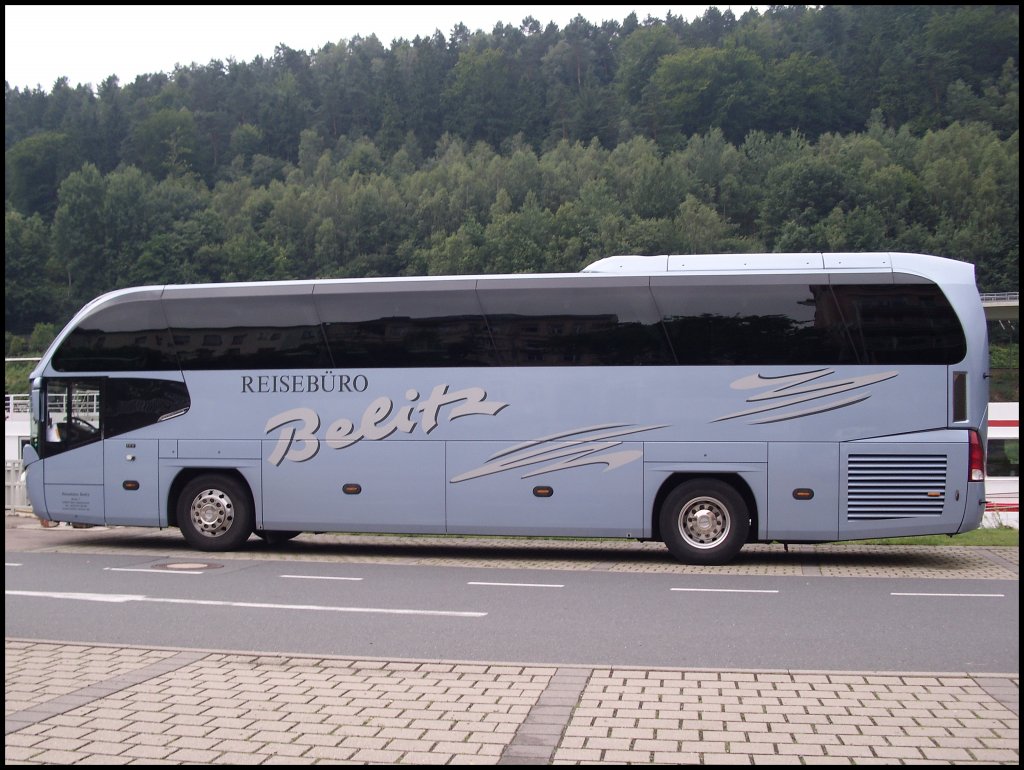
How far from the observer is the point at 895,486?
1415 centimetres

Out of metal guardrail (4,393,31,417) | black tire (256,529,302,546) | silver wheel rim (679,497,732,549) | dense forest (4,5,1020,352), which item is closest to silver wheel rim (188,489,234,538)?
black tire (256,529,302,546)

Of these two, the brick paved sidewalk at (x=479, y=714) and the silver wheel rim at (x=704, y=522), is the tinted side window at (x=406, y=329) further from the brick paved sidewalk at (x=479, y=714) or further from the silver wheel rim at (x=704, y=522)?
the brick paved sidewalk at (x=479, y=714)

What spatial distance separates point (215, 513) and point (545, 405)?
15.7 ft

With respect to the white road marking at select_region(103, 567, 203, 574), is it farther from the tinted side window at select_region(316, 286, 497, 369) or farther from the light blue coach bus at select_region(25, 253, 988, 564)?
the tinted side window at select_region(316, 286, 497, 369)

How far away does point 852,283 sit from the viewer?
14.5m

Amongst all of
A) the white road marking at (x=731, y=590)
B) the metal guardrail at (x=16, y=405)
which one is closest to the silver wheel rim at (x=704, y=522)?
the white road marking at (x=731, y=590)

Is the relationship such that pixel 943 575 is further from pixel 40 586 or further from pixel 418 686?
pixel 40 586

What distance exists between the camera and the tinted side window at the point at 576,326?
14828mm

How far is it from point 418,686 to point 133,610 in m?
4.53

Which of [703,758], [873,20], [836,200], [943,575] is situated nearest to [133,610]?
[703,758]

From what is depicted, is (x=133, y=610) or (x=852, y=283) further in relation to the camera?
(x=852, y=283)

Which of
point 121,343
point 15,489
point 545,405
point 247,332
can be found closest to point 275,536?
point 247,332

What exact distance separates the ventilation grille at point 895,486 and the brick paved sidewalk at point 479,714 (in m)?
6.74

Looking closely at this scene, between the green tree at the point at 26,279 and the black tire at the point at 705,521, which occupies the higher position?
the green tree at the point at 26,279
